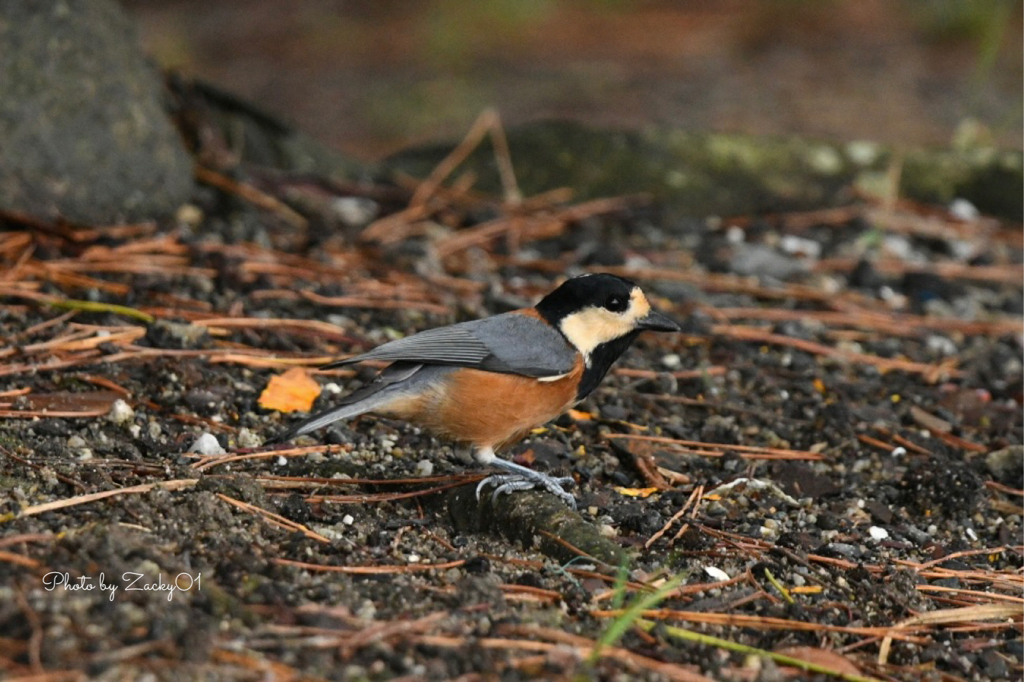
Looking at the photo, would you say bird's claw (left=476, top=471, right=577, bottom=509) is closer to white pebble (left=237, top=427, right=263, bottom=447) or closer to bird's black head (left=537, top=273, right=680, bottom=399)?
bird's black head (left=537, top=273, right=680, bottom=399)

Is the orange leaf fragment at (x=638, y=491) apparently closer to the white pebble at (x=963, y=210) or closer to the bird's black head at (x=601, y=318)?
the bird's black head at (x=601, y=318)

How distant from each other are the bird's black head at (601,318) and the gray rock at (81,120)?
7.96 feet

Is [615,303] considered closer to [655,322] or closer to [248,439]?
[655,322]

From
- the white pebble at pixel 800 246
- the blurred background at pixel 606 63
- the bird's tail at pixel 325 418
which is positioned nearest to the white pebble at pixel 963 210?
the white pebble at pixel 800 246

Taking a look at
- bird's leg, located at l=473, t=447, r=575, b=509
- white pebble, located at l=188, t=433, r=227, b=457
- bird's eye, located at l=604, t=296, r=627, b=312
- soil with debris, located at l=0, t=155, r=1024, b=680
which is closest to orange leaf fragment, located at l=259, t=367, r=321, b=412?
soil with debris, located at l=0, t=155, r=1024, b=680

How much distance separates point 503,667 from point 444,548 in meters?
0.72

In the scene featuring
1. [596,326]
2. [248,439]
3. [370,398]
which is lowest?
[248,439]

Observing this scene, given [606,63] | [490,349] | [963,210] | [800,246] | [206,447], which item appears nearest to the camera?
[206,447]

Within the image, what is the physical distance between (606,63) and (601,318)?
7.08 m

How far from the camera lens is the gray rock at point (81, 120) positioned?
5.18m

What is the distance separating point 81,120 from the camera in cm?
536

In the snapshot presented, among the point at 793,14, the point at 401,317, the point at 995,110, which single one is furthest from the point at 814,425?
the point at 793,14

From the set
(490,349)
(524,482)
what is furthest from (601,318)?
(524,482)

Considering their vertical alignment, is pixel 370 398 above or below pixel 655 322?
below
